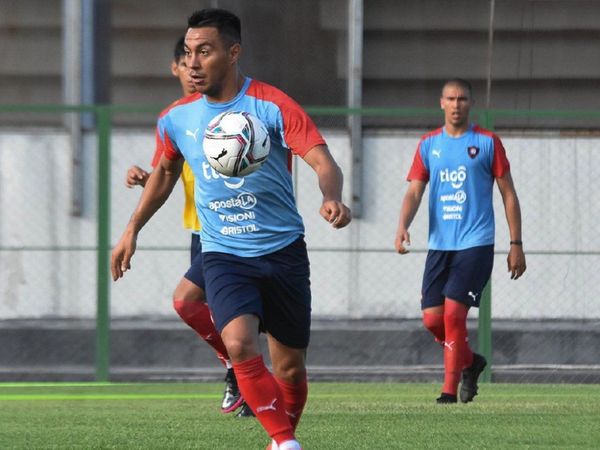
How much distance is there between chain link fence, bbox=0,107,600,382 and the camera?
12.7 meters

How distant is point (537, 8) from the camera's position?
46.8 feet

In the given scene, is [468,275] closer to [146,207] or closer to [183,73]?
[183,73]

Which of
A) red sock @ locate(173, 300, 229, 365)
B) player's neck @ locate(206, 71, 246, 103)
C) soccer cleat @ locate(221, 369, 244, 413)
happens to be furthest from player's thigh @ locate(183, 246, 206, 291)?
player's neck @ locate(206, 71, 246, 103)

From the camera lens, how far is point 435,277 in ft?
30.9

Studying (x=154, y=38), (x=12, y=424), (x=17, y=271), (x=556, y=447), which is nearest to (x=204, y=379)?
(x=17, y=271)

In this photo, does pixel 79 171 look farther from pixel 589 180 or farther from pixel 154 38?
pixel 589 180

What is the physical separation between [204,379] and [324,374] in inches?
41.2

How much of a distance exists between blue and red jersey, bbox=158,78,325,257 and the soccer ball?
0.29 ft

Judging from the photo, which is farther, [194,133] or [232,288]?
[194,133]

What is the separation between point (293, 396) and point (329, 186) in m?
1.08

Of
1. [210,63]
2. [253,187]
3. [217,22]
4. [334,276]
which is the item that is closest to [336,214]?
[253,187]

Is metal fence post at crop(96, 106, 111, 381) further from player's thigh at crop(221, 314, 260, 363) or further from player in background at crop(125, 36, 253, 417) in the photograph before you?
player's thigh at crop(221, 314, 260, 363)

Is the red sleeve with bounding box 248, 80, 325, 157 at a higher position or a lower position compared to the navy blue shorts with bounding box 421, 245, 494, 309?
higher

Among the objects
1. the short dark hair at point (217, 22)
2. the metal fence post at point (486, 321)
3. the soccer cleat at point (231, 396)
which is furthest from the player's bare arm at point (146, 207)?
the metal fence post at point (486, 321)
